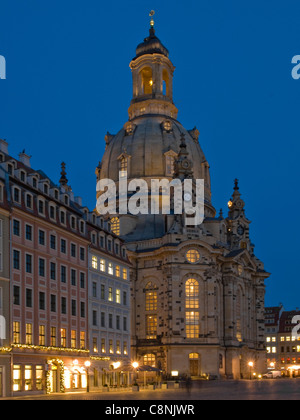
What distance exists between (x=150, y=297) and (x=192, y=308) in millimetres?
8124

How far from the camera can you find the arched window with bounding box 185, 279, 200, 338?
130 meters

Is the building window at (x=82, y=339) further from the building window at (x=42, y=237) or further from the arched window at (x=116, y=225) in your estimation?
the arched window at (x=116, y=225)

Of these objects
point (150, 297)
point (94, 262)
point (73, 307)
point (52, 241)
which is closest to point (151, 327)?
point (150, 297)

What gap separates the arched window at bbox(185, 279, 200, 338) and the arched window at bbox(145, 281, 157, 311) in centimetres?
596

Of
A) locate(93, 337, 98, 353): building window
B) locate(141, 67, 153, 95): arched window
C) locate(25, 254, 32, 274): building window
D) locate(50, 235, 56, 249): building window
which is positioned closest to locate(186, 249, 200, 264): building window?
locate(93, 337, 98, 353): building window

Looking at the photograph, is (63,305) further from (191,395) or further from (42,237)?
(191,395)

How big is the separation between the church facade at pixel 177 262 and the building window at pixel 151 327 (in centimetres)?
18

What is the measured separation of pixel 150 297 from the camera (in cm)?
13438

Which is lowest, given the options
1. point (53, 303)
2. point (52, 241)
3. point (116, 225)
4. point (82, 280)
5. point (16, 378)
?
point (16, 378)

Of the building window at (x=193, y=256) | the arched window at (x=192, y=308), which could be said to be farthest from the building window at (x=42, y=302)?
the building window at (x=193, y=256)

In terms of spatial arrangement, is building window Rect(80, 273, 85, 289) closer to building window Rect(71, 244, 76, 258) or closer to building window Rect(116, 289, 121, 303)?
building window Rect(71, 244, 76, 258)

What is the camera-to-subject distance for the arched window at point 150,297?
134m
